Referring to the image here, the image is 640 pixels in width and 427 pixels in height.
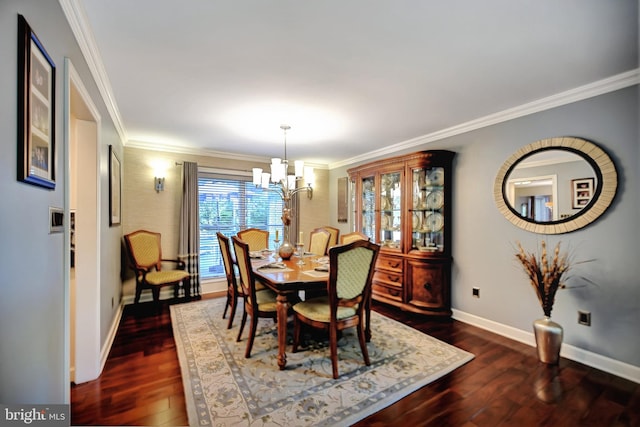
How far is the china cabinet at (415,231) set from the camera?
334 centimetres

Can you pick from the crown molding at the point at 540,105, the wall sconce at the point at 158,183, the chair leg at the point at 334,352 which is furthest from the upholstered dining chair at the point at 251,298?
Result: the crown molding at the point at 540,105

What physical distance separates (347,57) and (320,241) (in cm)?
264

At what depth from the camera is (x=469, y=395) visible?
1899 millimetres

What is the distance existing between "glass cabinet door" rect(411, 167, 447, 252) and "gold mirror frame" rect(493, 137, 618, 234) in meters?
0.70

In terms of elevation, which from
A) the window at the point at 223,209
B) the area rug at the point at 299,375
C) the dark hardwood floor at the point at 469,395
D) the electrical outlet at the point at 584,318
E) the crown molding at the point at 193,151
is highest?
the crown molding at the point at 193,151

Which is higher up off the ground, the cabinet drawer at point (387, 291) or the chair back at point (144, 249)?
the chair back at point (144, 249)

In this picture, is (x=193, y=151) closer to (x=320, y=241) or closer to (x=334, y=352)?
(x=320, y=241)

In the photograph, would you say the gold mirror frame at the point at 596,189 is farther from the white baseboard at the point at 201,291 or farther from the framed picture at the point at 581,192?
the white baseboard at the point at 201,291

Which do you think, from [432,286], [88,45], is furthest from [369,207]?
[88,45]

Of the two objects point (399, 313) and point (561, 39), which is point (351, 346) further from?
point (561, 39)

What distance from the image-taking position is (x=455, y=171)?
11.1 ft

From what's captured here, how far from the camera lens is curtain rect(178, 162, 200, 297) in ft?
13.6

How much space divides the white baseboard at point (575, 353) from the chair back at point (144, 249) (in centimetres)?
417

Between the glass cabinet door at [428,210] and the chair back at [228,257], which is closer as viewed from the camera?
the chair back at [228,257]
